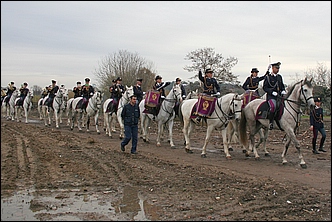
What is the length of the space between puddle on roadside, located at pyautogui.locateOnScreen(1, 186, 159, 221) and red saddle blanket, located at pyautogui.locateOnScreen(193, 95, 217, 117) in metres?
4.97

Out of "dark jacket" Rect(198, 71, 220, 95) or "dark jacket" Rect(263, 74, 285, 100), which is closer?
"dark jacket" Rect(263, 74, 285, 100)

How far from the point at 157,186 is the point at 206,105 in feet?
15.1

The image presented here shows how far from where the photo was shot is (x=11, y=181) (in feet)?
26.6

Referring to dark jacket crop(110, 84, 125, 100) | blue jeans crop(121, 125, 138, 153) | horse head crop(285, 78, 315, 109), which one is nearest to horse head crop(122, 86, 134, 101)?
dark jacket crop(110, 84, 125, 100)

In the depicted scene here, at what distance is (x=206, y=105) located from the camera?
12.1 m

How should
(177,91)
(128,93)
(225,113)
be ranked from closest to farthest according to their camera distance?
(225,113) → (177,91) → (128,93)

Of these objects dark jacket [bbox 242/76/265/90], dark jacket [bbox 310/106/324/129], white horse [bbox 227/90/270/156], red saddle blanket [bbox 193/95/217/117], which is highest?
dark jacket [bbox 242/76/265/90]

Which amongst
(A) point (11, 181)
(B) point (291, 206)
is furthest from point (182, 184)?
(A) point (11, 181)

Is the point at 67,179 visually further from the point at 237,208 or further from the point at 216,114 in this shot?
the point at 216,114

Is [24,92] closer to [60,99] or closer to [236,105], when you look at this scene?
[60,99]

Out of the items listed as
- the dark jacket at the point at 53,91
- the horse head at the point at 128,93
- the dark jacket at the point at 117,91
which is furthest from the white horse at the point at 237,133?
the dark jacket at the point at 53,91

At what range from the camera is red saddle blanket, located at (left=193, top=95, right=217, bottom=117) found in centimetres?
1205

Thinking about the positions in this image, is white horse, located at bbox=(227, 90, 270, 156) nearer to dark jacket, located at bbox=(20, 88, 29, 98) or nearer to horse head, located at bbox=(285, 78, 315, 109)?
horse head, located at bbox=(285, 78, 315, 109)

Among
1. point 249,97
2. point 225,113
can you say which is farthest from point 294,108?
point 249,97
